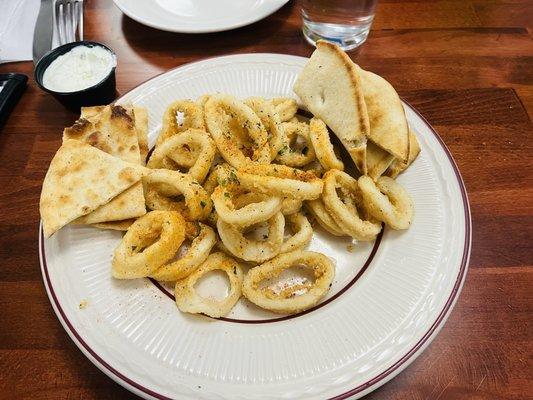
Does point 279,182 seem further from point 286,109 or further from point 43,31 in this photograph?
point 43,31

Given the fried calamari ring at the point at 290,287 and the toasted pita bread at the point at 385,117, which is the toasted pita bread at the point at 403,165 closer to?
the toasted pita bread at the point at 385,117

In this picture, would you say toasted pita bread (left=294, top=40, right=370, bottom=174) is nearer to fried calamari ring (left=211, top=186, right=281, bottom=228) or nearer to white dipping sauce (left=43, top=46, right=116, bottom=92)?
fried calamari ring (left=211, top=186, right=281, bottom=228)

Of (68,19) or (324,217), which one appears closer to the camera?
(324,217)

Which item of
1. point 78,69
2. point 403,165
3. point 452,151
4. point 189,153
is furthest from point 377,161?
point 78,69

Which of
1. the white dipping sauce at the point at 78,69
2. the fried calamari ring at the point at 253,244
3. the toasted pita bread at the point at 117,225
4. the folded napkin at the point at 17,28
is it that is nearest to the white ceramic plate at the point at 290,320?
the toasted pita bread at the point at 117,225

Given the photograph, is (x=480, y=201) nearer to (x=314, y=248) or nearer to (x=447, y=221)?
(x=447, y=221)

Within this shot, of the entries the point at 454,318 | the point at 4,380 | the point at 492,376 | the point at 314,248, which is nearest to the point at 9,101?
the point at 4,380
